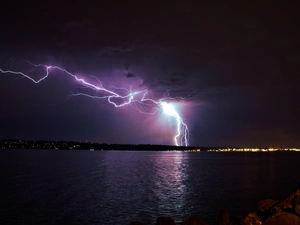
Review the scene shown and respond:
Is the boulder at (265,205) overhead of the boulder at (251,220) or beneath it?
overhead

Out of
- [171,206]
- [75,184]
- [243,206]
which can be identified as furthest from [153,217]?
A: [75,184]

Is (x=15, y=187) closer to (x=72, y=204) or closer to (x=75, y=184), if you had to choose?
(x=75, y=184)

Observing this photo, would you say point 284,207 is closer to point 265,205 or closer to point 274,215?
point 274,215

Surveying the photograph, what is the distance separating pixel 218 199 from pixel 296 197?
13.2 metres

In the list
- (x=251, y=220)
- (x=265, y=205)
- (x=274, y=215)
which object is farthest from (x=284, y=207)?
(x=265, y=205)

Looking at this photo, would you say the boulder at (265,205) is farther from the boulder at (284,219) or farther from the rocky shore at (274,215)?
the boulder at (284,219)

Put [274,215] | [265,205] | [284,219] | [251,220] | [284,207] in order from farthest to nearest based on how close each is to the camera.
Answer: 1. [265,205]
2. [251,220]
3. [284,207]
4. [274,215]
5. [284,219]

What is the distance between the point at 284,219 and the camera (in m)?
9.09

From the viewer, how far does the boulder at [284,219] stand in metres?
8.94

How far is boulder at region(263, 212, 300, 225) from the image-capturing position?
8938 millimetres

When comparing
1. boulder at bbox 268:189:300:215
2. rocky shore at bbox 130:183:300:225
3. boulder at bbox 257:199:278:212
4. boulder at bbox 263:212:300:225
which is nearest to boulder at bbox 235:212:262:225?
rocky shore at bbox 130:183:300:225

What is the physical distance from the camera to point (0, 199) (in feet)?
71.1

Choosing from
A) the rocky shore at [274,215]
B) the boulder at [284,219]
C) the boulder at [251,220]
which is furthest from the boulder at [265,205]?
the boulder at [284,219]

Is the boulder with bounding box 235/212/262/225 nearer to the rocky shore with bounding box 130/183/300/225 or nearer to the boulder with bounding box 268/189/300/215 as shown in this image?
the rocky shore with bounding box 130/183/300/225
